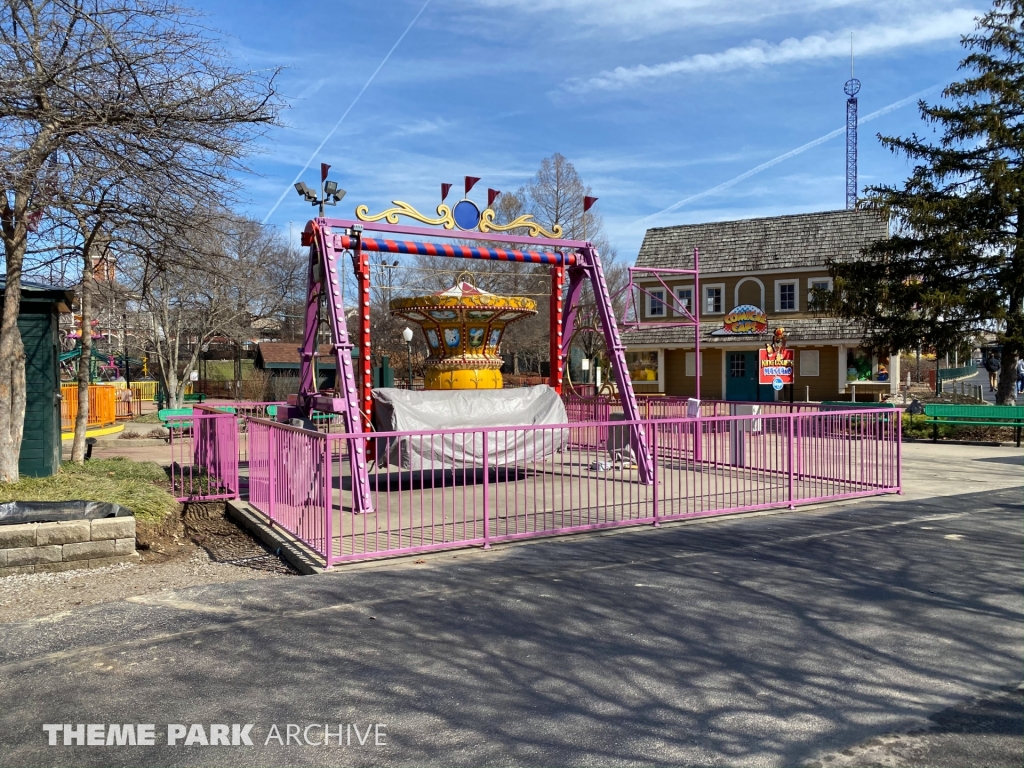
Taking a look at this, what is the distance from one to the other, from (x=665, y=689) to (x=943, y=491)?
8.80 m

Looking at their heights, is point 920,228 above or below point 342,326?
above

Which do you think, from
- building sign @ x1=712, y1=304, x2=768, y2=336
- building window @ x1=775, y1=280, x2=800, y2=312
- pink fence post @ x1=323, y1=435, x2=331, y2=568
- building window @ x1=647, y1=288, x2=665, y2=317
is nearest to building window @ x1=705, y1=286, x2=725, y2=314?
building window @ x1=647, y1=288, x2=665, y2=317

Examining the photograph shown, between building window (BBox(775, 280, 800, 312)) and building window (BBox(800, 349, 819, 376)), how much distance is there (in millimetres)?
2006

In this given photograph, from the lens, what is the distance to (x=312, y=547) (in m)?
7.40

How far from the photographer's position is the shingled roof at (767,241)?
3139 cm

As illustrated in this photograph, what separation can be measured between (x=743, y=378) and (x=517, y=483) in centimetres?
2350

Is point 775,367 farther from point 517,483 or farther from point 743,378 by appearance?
point 517,483

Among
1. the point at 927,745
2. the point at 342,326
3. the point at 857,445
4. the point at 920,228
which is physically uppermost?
the point at 920,228

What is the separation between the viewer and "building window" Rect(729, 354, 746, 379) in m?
32.0

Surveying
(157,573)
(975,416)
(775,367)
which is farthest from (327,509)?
(975,416)

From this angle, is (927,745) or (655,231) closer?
(927,745)

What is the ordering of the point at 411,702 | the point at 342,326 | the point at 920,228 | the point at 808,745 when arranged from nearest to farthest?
the point at 808,745
the point at 411,702
the point at 342,326
the point at 920,228

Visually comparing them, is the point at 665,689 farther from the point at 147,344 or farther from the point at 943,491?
the point at 147,344

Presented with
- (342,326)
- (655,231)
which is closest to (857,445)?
(342,326)
